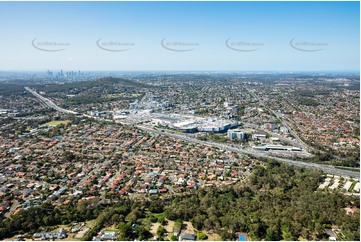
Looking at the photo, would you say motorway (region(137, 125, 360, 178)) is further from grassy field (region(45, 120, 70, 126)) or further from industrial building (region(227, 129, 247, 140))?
grassy field (region(45, 120, 70, 126))

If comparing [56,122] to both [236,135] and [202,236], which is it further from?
[202,236]

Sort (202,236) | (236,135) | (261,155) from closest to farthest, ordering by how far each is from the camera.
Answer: (202,236)
(261,155)
(236,135)

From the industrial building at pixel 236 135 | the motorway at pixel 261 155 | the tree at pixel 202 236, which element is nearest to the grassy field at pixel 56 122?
the motorway at pixel 261 155

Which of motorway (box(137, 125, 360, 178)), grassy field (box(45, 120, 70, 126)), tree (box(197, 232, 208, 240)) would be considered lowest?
motorway (box(137, 125, 360, 178))

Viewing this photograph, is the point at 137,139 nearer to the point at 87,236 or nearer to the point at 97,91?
the point at 87,236

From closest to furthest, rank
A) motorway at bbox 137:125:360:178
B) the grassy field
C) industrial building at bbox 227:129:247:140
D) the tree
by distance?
the tree
motorway at bbox 137:125:360:178
industrial building at bbox 227:129:247:140
the grassy field

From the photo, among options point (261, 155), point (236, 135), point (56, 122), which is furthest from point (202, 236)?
point (56, 122)

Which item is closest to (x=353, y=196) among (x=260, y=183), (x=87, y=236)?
(x=260, y=183)

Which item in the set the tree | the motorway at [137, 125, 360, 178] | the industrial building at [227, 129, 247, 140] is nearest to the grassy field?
the motorway at [137, 125, 360, 178]

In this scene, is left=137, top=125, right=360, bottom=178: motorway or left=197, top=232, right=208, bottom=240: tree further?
left=137, top=125, right=360, bottom=178: motorway

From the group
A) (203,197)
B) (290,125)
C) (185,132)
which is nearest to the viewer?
(203,197)

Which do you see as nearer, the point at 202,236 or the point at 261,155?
the point at 202,236
